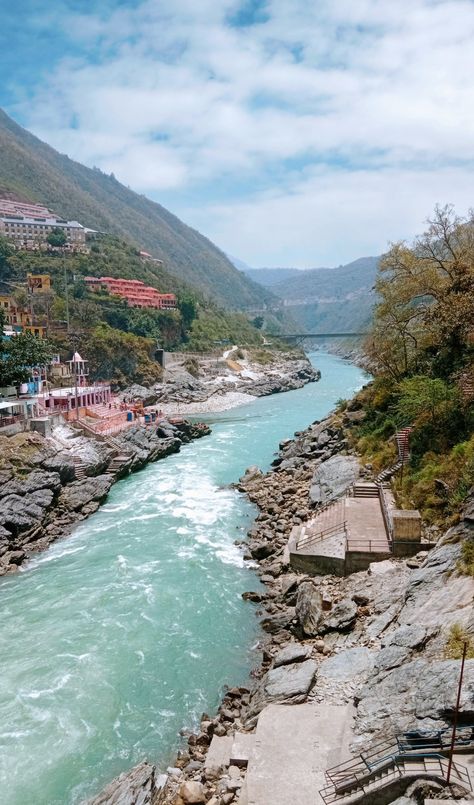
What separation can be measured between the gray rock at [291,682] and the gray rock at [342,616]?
5.69 ft

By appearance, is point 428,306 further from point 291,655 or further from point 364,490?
point 291,655

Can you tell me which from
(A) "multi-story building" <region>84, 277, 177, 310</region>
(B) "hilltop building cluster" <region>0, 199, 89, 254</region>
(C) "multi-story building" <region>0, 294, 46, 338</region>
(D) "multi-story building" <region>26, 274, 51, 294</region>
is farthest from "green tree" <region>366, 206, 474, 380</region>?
(B) "hilltop building cluster" <region>0, 199, 89, 254</region>

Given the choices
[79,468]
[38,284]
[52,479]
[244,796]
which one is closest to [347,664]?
[244,796]

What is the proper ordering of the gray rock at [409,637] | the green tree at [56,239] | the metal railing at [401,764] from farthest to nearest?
the green tree at [56,239] → the gray rock at [409,637] → the metal railing at [401,764]

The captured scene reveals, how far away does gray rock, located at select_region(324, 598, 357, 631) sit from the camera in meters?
14.1

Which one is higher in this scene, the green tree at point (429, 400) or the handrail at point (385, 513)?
the green tree at point (429, 400)

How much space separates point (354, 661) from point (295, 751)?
3.16 meters

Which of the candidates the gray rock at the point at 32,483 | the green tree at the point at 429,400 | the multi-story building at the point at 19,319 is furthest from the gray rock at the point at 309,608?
the multi-story building at the point at 19,319

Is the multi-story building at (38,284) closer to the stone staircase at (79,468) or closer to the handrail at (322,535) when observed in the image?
the stone staircase at (79,468)

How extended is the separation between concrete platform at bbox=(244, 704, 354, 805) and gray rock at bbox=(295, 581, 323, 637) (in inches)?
146

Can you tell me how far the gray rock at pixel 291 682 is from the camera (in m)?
11.4

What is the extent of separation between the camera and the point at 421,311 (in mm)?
28500

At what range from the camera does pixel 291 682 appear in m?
11.9

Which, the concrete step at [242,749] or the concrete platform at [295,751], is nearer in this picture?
the concrete platform at [295,751]
